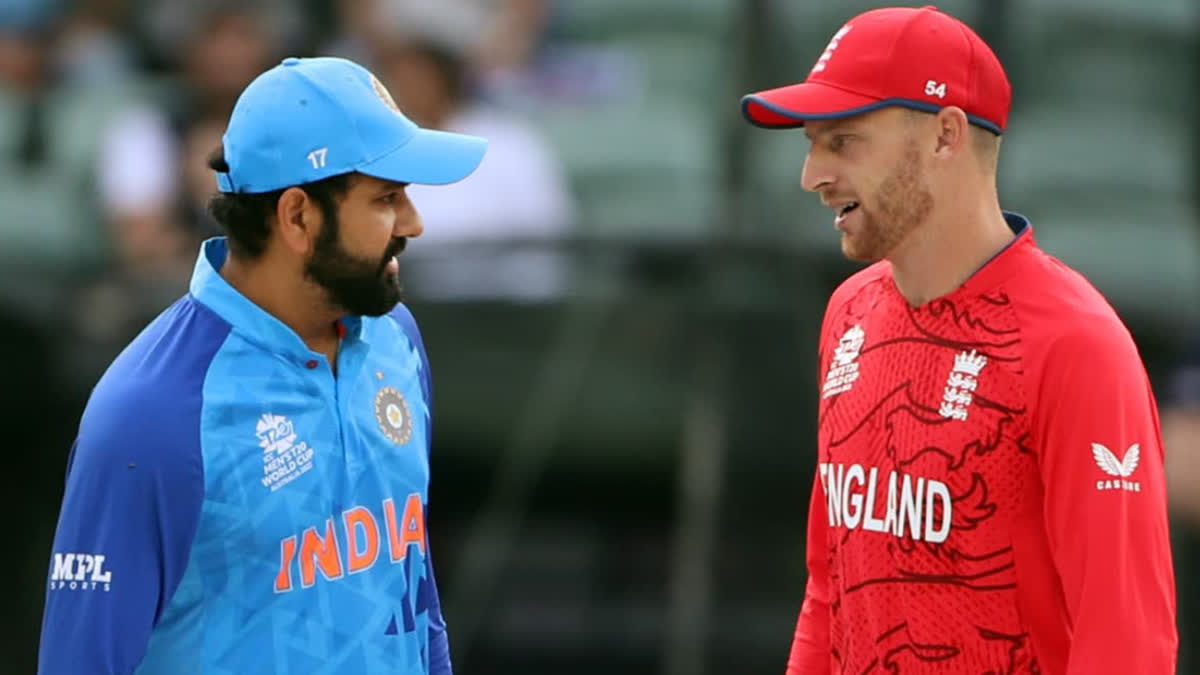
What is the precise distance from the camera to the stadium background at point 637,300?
5168 mm

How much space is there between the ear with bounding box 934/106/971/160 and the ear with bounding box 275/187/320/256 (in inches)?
38.7

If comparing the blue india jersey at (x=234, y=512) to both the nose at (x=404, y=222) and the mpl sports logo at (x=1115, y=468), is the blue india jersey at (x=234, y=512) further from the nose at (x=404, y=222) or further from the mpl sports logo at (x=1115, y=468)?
the mpl sports logo at (x=1115, y=468)

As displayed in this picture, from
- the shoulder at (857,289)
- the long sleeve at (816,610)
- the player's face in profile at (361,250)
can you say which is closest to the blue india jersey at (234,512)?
the player's face in profile at (361,250)

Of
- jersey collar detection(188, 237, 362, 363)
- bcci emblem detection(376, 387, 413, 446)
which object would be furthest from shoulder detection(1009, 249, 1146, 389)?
jersey collar detection(188, 237, 362, 363)

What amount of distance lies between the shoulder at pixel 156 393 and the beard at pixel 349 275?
0.17 meters

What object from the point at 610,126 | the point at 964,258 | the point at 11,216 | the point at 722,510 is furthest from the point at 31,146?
the point at 964,258

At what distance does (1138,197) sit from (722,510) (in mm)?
1624

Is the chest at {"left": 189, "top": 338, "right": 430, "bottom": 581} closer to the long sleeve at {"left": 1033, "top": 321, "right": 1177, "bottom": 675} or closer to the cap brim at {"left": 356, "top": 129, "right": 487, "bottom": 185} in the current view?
the cap brim at {"left": 356, "top": 129, "right": 487, "bottom": 185}

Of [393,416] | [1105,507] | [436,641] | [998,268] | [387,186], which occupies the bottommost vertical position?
[436,641]

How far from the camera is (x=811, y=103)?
306 centimetres

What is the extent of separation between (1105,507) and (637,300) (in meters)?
2.71

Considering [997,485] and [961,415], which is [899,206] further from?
[997,485]

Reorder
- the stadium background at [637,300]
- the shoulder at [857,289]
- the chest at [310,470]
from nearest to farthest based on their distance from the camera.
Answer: the chest at [310,470] → the shoulder at [857,289] → the stadium background at [637,300]

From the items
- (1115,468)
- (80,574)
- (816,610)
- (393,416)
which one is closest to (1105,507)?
(1115,468)
